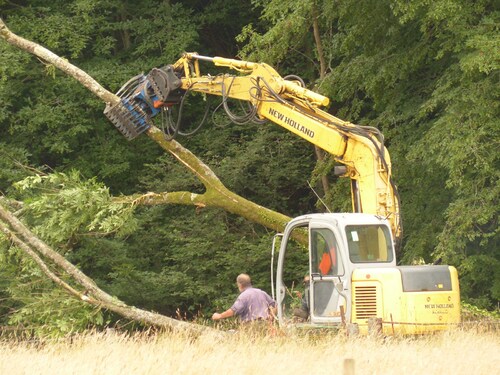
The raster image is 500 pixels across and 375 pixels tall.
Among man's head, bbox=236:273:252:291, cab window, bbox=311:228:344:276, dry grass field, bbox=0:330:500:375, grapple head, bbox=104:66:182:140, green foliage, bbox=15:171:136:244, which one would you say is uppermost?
grapple head, bbox=104:66:182:140

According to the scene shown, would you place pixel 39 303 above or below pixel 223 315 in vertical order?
above

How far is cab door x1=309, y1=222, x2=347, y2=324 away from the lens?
13711 millimetres

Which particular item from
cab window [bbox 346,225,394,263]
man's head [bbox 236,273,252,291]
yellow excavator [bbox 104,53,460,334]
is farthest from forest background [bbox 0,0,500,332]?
cab window [bbox 346,225,394,263]

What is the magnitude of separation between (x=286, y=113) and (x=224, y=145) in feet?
34.9

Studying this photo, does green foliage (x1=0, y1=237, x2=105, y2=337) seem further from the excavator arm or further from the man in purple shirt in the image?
the man in purple shirt

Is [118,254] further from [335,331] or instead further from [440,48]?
[335,331]

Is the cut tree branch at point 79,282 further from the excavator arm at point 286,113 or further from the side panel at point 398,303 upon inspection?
the side panel at point 398,303

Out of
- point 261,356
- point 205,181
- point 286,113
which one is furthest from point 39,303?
point 261,356

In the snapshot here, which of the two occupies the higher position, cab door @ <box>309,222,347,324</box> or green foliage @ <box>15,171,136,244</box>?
green foliage @ <box>15,171,136,244</box>

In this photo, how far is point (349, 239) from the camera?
13758 millimetres

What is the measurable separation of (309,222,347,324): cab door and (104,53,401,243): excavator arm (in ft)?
2.77

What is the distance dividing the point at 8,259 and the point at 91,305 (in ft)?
8.14

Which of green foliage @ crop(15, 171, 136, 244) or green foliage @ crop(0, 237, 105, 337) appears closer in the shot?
green foliage @ crop(0, 237, 105, 337)

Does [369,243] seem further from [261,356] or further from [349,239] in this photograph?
[261,356]
